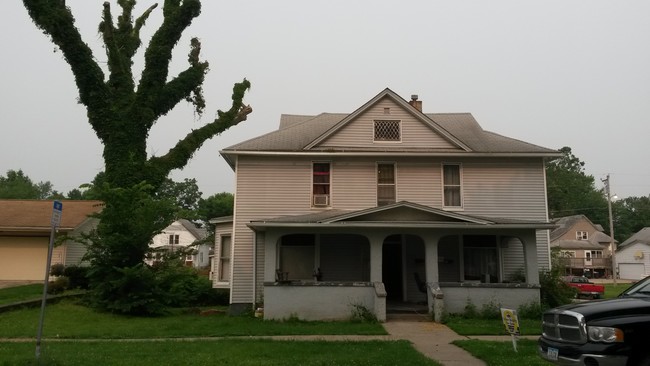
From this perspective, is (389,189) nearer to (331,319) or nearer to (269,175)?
(269,175)

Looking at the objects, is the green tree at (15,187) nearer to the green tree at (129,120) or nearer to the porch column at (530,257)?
the green tree at (129,120)

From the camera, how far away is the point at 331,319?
51.1 feet

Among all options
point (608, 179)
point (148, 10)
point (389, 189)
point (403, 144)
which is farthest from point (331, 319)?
point (608, 179)

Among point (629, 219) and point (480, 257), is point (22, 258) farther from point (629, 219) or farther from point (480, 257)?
point (629, 219)

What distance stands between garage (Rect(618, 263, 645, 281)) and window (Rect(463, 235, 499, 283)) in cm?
4976

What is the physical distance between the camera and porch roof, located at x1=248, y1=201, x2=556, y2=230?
16163 millimetres

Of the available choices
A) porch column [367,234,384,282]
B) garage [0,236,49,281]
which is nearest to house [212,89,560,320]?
porch column [367,234,384,282]

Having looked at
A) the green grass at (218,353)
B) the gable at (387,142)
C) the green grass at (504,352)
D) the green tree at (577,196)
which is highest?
the green tree at (577,196)

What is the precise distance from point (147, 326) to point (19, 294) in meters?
8.26

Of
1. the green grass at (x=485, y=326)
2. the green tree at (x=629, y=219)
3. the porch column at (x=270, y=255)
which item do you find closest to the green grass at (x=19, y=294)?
the porch column at (x=270, y=255)

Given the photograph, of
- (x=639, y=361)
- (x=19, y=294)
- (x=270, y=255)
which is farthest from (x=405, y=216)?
(x=19, y=294)

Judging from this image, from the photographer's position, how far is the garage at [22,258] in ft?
84.8

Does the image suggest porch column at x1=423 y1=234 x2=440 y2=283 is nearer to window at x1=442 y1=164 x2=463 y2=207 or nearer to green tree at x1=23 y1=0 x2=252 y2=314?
window at x1=442 y1=164 x2=463 y2=207

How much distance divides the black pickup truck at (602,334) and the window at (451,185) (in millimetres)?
12538
